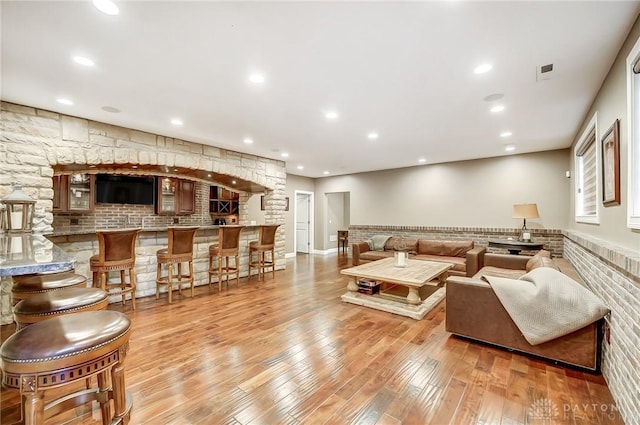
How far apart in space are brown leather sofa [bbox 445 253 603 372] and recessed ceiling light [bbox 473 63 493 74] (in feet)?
6.28

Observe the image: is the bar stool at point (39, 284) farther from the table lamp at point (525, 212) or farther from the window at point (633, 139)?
the table lamp at point (525, 212)

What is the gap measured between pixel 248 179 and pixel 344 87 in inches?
133

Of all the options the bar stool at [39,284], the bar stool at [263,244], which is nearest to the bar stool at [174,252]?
the bar stool at [263,244]

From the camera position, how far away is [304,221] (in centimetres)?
923

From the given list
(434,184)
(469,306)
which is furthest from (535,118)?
(434,184)

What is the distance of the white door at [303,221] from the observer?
9141 millimetres

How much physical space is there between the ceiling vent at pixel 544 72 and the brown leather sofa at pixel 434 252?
317 cm

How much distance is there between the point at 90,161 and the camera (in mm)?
3668

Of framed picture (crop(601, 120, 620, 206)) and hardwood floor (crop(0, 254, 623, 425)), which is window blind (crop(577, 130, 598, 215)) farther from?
hardwood floor (crop(0, 254, 623, 425))

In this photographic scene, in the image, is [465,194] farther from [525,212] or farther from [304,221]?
[304,221]

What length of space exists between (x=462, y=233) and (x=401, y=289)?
2.73m

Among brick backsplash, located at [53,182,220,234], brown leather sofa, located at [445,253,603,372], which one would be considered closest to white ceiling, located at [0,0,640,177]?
brown leather sofa, located at [445,253,603,372]

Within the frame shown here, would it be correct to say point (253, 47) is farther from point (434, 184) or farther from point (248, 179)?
point (434, 184)

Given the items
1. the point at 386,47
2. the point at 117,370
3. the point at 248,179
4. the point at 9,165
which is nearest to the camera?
the point at 117,370
